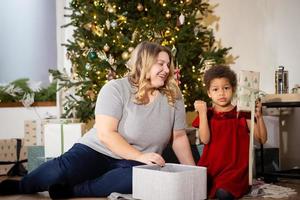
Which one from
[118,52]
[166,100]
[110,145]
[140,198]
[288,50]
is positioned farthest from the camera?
[288,50]

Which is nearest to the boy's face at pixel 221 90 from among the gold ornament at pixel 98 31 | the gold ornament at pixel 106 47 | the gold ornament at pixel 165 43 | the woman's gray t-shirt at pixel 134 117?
the woman's gray t-shirt at pixel 134 117

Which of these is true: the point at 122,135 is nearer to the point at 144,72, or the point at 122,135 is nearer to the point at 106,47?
the point at 144,72

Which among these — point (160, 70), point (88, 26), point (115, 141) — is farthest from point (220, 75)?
point (88, 26)

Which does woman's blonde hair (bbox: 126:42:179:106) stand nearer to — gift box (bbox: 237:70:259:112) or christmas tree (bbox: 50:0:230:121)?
gift box (bbox: 237:70:259:112)

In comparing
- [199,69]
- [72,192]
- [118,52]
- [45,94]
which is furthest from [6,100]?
[72,192]

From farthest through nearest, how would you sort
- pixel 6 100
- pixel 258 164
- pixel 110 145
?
pixel 6 100
pixel 258 164
pixel 110 145

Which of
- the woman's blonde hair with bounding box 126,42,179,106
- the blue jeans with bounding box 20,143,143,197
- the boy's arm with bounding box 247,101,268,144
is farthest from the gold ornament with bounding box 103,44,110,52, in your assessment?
the boy's arm with bounding box 247,101,268,144

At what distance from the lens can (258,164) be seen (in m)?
2.92

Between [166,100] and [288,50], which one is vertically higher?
[288,50]

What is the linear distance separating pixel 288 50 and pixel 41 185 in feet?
7.18

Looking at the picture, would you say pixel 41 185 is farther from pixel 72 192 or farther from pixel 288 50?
pixel 288 50

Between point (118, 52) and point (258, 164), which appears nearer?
point (258, 164)

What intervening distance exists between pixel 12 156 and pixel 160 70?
1.74 metres

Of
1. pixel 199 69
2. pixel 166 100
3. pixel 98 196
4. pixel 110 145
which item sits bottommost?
pixel 98 196
